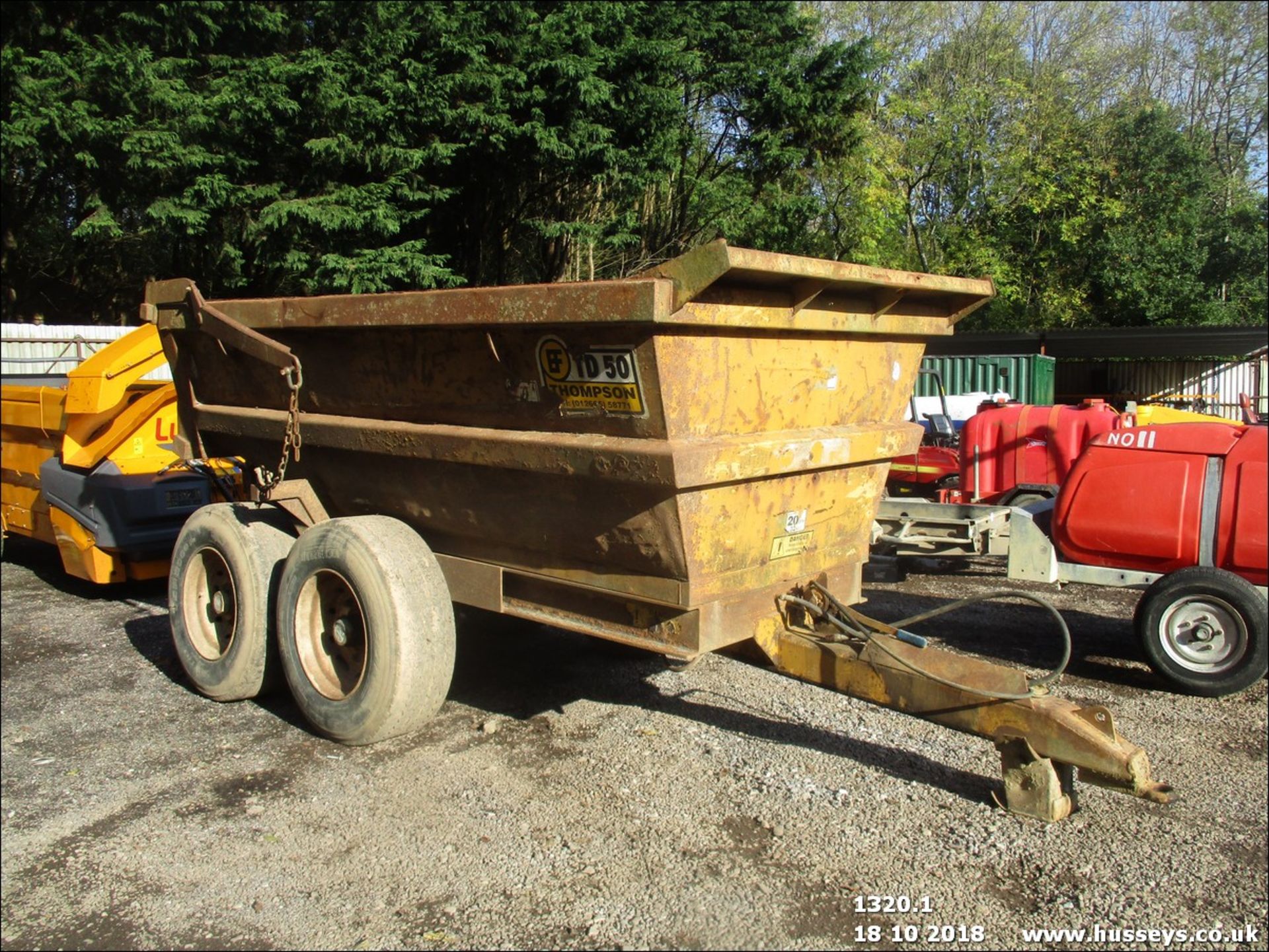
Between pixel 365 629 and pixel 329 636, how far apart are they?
1.53 ft

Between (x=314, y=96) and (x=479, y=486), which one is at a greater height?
(x=314, y=96)

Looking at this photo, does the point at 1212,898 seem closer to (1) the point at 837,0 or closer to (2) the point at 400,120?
(2) the point at 400,120

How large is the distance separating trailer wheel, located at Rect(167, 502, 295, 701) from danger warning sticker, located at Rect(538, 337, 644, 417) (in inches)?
81.9

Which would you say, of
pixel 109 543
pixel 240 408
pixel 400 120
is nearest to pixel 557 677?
pixel 240 408

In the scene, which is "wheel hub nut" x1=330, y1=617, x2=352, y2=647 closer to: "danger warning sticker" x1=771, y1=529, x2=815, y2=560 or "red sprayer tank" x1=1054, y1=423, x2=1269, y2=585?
"danger warning sticker" x1=771, y1=529, x2=815, y2=560

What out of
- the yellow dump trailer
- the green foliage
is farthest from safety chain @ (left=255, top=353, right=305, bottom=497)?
the green foliage

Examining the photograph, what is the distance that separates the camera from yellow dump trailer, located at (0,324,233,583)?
7.12 meters

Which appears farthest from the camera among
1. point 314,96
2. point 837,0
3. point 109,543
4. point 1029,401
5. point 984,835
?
point 837,0

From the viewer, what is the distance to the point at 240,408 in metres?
5.58

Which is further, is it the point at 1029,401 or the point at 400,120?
the point at 1029,401

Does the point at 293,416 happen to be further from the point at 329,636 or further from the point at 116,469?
the point at 116,469

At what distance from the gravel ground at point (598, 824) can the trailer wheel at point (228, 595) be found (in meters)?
0.20

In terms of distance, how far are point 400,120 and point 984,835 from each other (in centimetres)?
1556

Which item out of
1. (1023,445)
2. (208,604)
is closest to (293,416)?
(208,604)
